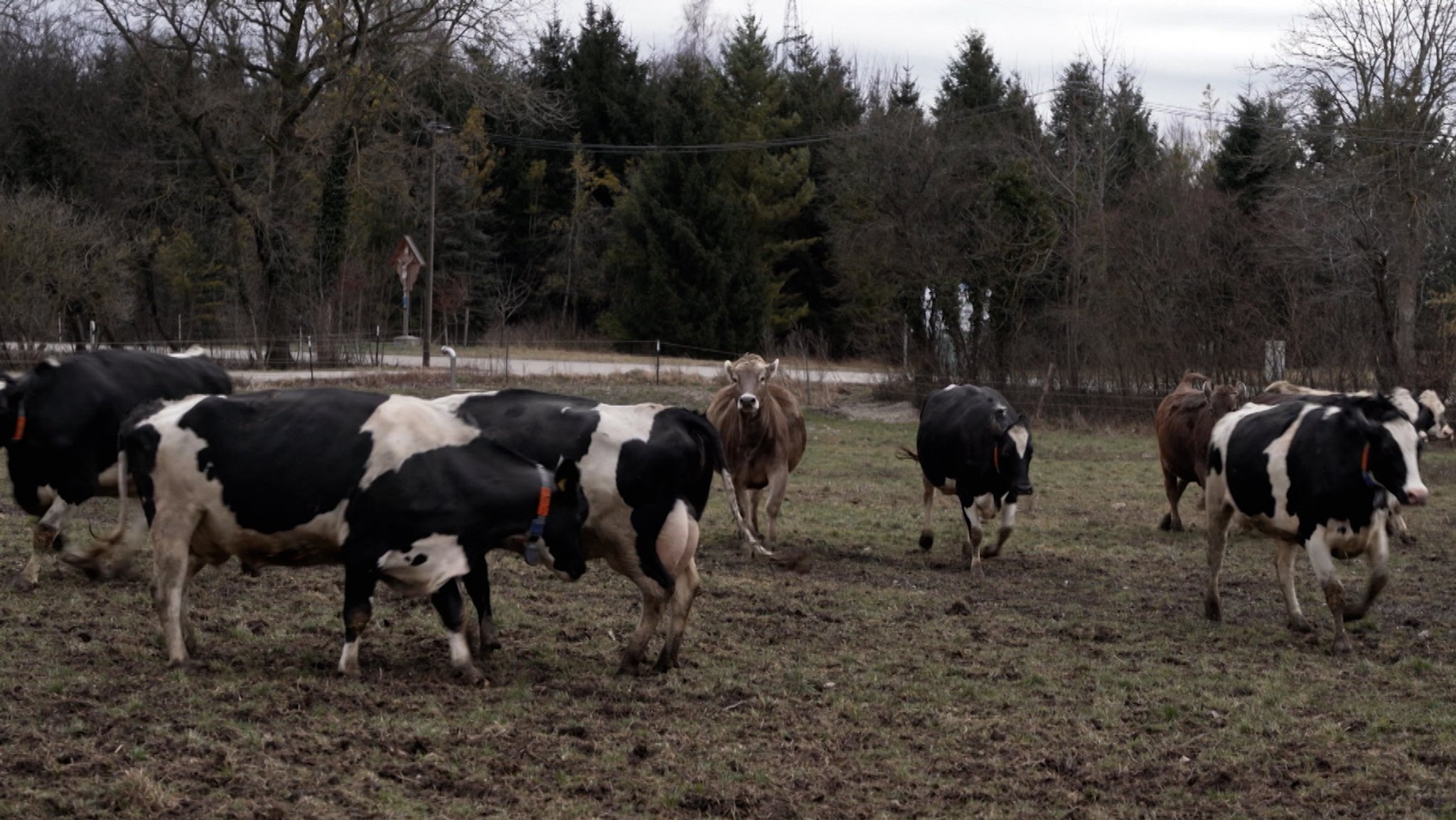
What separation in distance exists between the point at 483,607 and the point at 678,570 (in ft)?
3.83

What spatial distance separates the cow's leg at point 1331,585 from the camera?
955cm

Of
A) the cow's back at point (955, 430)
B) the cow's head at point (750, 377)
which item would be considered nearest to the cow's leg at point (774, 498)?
the cow's head at point (750, 377)

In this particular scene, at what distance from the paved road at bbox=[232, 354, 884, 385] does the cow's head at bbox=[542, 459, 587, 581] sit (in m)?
22.3

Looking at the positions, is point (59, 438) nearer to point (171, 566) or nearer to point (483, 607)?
point (171, 566)

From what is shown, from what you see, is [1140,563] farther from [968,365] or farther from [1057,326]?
[1057,326]

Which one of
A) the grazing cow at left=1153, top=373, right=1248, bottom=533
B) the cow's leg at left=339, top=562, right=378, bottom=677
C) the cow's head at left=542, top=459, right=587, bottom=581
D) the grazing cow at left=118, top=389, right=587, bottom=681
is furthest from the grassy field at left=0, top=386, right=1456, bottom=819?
the grazing cow at left=1153, top=373, right=1248, bottom=533

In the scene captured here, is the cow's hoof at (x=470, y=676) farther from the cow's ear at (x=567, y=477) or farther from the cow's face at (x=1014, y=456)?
the cow's face at (x=1014, y=456)

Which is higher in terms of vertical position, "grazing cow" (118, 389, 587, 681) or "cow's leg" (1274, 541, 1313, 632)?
"grazing cow" (118, 389, 587, 681)

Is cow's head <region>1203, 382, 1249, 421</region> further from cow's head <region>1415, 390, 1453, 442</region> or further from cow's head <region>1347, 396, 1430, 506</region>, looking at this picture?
cow's head <region>1347, 396, 1430, 506</region>

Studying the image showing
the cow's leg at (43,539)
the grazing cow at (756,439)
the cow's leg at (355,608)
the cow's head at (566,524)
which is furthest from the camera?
the grazing cow at (756,439)

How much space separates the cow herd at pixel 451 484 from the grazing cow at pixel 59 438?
0.01 m

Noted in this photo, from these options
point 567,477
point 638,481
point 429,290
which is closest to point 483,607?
point 567,477

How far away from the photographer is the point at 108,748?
6.25m

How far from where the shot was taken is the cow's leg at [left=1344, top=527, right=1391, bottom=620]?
32.1ft
